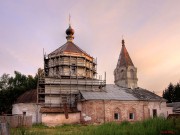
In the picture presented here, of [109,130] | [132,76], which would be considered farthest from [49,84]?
[109,130]

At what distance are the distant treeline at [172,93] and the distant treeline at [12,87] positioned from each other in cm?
3321

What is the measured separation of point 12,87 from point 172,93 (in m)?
37.6

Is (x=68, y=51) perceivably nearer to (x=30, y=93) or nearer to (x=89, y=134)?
(x=30, y=93)

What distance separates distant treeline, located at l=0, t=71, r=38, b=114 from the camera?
38.3 meters

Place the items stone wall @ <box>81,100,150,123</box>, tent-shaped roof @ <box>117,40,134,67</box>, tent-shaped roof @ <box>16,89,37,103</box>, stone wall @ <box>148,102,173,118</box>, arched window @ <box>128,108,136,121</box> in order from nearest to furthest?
1. stone wall @ <box>81,100,150,123</box>
2. tent-shaped roof @ <box>16,89,37,103</box>
3. arched window @ <box>128,108,136,121</box>
4. stone wall @ <box>148,102,173,118</box>
5. tent-shaped roof @ <box>117,40,134,67</box>

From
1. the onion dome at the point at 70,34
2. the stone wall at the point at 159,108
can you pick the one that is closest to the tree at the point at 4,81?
the onion dome at the point at 70,34

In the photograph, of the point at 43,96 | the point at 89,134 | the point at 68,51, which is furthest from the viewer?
the point at 68,51

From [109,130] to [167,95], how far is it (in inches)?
2035

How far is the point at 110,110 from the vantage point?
2995 cm

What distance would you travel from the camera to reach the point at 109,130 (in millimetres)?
12172

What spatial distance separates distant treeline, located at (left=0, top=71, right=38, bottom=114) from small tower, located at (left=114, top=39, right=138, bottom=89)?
44.6 ft

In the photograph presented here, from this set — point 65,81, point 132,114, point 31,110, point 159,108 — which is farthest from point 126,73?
point 31,110

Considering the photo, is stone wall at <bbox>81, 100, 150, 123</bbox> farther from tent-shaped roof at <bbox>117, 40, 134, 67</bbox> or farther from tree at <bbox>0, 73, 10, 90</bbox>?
tree at <bbox>0, 73, 10, 90</bbox>

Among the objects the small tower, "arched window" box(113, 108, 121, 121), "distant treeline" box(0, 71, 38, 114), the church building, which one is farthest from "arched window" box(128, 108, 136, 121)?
"distant treeline" box(0, 71, 38, 114)
